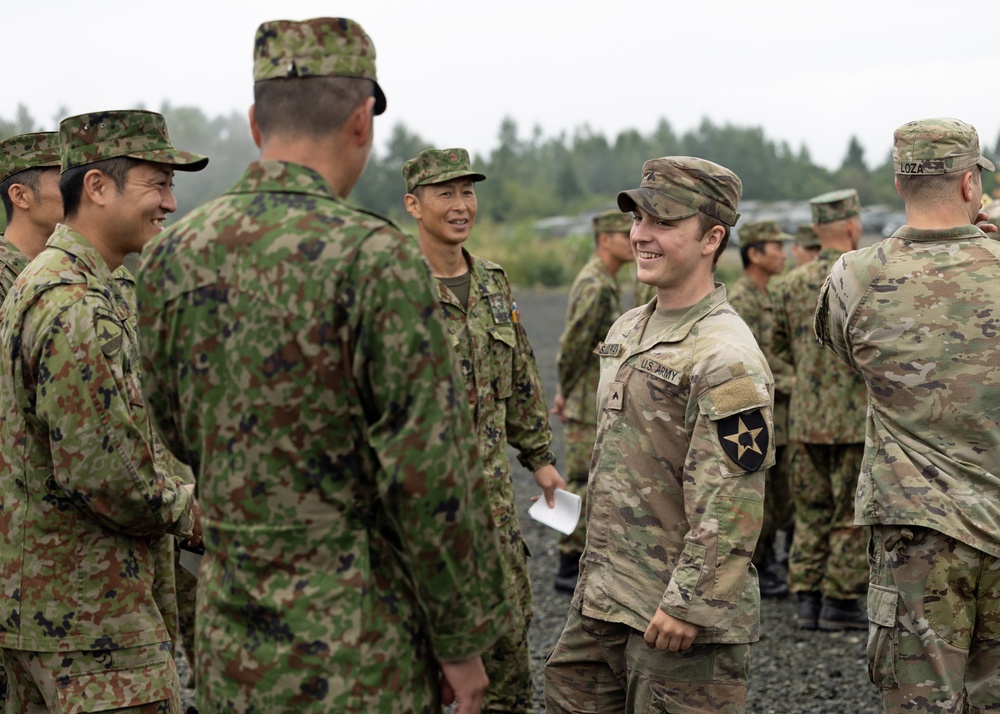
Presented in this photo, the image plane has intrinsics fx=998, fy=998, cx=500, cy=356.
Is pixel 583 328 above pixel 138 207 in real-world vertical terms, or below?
below

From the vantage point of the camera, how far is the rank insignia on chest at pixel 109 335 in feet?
9.75

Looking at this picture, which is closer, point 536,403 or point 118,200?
point 118,200

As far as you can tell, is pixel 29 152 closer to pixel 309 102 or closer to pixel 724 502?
pixel 309 102

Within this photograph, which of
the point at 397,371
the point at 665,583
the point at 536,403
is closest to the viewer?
the point at 397,371

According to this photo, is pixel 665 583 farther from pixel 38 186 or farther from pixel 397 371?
pixel 38 186

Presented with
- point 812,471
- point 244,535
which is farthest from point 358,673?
point 812,471

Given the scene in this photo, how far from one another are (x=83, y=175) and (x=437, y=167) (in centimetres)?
198

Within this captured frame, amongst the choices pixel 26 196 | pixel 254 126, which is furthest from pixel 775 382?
pixel 254 126

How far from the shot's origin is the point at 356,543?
2.15 meters

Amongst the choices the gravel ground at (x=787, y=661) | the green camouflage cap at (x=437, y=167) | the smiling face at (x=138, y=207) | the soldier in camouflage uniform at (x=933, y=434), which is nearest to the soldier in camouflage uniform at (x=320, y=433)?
the smiling face at (x=138, y=207)

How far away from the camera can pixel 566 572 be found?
23.2 feet

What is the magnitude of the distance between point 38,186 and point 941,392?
12.4ft

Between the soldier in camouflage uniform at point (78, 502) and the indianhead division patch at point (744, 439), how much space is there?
1682mm

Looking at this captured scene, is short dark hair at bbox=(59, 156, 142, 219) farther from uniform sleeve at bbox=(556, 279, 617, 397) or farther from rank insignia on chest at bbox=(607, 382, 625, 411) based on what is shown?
uniform sleeve at bbox=(556, 279, 617, 397)
